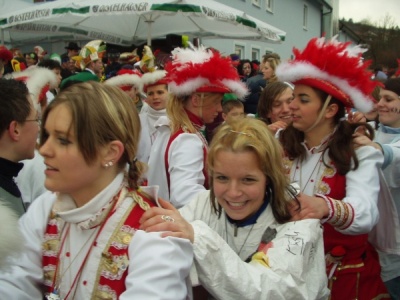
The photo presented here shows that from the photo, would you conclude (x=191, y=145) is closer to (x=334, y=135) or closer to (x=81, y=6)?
(x=334, y=135)

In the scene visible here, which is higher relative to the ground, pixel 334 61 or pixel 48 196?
pixel 334 61

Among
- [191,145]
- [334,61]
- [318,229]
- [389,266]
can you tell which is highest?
[334,61]

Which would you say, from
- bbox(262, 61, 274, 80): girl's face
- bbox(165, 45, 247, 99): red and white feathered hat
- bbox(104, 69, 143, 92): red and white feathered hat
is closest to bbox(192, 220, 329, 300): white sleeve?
bbox(165, 45, 247, 99): red and white feathered hat

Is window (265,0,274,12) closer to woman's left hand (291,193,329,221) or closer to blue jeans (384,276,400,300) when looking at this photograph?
blue jeans (384,276,400,300)

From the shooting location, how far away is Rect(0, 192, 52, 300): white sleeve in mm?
1491

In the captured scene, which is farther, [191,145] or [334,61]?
[191,145]

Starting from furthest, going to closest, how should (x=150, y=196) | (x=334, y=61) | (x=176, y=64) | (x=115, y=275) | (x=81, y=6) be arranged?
1. (x=81, y=6)
2. (x=176, y=64)
3. (x=334, y=61)
4. (x=150, y=196)
5. (x=115, y=275)

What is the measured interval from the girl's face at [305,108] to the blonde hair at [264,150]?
0.70m

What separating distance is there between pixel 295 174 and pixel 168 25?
6.93 meters

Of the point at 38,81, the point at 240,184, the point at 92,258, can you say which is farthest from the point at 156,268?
the point at 38,81

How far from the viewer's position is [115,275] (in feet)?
4.80

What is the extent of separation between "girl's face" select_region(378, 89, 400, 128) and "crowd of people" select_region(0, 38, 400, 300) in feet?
2.41

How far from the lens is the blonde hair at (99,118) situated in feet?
4.91

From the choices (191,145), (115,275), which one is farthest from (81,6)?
(115,275)
